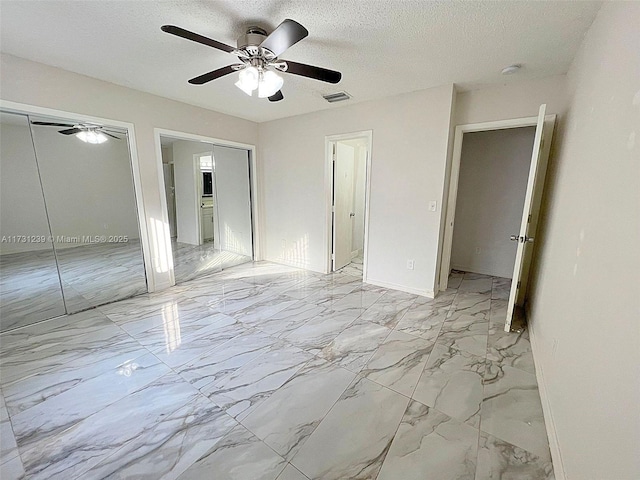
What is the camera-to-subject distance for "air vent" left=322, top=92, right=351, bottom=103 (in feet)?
10.3

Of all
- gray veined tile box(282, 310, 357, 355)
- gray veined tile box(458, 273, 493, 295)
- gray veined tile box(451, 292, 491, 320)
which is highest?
gray veined tile box(458, 273, 493, 295)

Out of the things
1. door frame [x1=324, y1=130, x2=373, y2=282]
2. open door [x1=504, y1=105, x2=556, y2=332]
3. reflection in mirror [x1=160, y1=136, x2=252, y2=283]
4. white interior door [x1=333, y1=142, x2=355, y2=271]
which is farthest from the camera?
white interior door [x1=333, y1=142, x2=355, y2=271]

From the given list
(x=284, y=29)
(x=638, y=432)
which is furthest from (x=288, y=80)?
(x=638, y=432)

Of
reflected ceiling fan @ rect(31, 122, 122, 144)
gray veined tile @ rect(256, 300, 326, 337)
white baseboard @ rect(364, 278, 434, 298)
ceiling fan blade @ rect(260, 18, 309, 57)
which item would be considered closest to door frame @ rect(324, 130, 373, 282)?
white baseboard @ rect(364, 278, 434, 298)

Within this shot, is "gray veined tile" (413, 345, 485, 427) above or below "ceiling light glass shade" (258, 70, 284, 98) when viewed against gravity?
below

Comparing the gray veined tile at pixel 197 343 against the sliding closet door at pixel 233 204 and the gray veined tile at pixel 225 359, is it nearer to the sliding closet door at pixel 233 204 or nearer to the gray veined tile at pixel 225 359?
the gray veined tile at pixel 225 359

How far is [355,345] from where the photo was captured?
2320 millimetres

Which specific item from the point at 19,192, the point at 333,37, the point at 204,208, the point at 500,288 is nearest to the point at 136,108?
the point at 19,192

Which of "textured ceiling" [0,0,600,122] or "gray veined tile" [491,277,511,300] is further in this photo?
"gray veined tile" [491,277,511,300]

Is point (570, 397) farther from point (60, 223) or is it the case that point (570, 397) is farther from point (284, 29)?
point (60, 223)

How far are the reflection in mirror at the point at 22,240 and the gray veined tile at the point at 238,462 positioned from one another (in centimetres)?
265

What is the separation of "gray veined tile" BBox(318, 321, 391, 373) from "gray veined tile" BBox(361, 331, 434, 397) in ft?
0.20

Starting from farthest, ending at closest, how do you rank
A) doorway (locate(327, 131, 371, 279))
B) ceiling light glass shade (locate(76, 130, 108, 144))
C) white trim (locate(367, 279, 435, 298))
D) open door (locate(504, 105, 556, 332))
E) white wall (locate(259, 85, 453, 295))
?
doorway (locate(327, 131, 371, 279)) < white trim (locate(367, 279, 435, 298)) < white wall (locate(259, 85, 453, 295)) < ceiling light glass shade (locate(76, 130, 108, 144)) < open door (locate(504, 105, 556, 332))

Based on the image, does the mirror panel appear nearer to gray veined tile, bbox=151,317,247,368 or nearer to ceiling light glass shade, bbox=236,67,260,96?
gray veined tile, bbox=151,317,247,368
